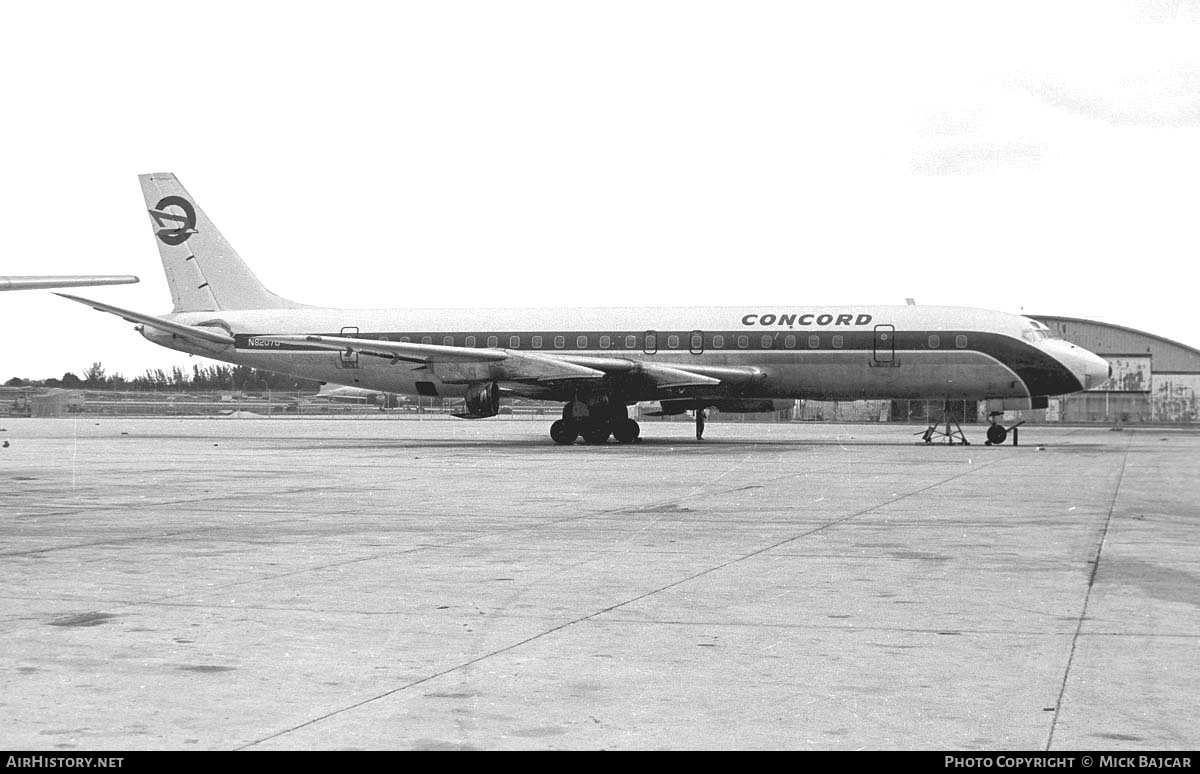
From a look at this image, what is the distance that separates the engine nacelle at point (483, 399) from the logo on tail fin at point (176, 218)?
10.9m

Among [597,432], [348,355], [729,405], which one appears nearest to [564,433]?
[597,432]

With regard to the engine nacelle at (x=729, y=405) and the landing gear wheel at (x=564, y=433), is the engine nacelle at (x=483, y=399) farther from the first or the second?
the engine nacelle at (x=729, y=405)

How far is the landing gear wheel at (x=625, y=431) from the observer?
3475 cm

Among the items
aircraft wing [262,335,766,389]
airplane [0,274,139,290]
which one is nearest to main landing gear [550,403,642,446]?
aircraft wing [262,335,766,389]

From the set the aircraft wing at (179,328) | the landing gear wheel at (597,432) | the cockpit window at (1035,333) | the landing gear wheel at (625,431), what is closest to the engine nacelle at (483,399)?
the landing gear wheel at (597,432)

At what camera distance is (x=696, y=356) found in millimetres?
34219

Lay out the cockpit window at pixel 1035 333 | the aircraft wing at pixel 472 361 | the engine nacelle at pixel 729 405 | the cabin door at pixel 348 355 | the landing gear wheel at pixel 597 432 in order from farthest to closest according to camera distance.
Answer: the cabin door at pixel 348 355 → the engine nacelle at pixel 729 405 → the landing gear wheel at pixel 597 432 → the cockpit window at pixel 1035 333 → the aircraft wing at pixel 472 361

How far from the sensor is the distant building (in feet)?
246

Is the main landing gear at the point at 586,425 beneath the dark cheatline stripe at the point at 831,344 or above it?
beneath

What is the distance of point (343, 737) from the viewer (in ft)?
16.9

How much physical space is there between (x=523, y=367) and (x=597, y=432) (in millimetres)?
2781

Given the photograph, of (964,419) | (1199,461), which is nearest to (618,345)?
(1199,461)

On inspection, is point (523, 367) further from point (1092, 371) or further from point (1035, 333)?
A: point (1092, 371)

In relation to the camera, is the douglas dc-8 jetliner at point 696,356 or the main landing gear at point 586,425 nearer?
the douglas dc-8 jetliner at point 696,356
